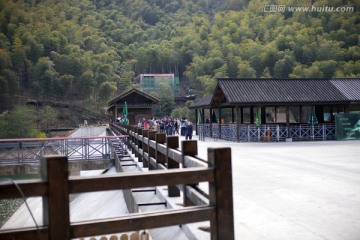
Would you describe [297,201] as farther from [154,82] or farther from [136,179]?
[154,82]

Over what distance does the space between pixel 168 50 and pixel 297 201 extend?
85.3 metres

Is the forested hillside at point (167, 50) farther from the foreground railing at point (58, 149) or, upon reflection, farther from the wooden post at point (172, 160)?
the wooden post at point (172, 160)

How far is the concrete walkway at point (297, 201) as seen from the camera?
4262 mm

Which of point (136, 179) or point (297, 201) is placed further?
point (297, 201)

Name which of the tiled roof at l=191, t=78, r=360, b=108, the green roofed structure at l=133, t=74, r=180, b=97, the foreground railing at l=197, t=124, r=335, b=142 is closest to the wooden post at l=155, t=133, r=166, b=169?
the tiled roof at l=191, t=78, r=360, b=108

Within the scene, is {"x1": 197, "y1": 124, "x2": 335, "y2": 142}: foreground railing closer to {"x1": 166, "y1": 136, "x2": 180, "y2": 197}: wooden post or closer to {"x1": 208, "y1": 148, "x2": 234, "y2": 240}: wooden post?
{"x1": 166, "y1": 136, "x2": 180, "y2": 197}: wooden post

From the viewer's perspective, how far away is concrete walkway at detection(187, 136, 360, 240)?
4262mm

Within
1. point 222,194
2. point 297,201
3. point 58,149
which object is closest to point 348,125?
point 58,149

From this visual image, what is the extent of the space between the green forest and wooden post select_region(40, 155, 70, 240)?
47.0m

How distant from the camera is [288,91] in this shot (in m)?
21.5

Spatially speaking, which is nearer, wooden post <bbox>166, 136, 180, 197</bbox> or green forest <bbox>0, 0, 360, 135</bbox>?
wooden post <bbox>166, 136, 180, 197</bbox>

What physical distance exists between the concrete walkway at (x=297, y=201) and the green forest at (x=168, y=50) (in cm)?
3932

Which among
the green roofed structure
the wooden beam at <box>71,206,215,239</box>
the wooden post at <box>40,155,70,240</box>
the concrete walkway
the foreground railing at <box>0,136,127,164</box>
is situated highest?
the green roofed structure

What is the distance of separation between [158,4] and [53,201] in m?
Answer: 142
